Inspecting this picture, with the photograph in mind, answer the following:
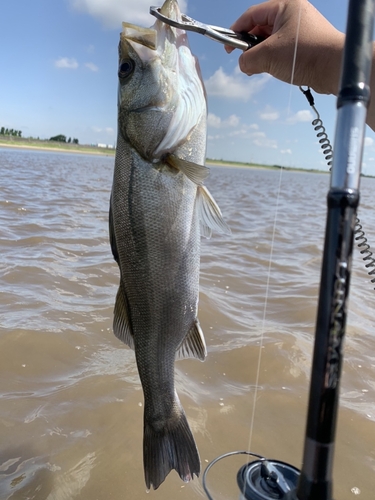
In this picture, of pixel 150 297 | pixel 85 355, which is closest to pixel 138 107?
pixel 150 297

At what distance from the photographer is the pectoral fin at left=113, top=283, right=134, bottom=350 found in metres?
1.92

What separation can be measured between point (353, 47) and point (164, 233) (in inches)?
38.4

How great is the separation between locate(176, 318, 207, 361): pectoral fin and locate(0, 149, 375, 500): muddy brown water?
760mm

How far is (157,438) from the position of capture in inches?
75.2

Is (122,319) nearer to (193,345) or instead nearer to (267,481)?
(193,345)

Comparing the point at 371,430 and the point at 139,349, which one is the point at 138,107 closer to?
the point at 139,349

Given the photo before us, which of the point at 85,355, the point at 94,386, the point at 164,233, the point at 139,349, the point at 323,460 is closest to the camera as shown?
the point at 323,460

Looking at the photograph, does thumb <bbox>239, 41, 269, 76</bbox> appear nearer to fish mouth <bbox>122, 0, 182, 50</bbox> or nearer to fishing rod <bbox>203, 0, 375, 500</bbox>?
fish mouth <bbox>122, 0, 182, 50</bbox>

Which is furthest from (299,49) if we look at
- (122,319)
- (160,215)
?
(122,319)

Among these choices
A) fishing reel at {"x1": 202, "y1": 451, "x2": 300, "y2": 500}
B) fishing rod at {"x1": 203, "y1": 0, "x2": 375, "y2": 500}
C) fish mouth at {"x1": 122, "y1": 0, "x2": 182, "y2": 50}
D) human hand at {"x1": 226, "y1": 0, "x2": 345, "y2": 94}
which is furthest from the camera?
human hand at {"x1": 226, "y1": 0, "x2": 345, "y2": 94}

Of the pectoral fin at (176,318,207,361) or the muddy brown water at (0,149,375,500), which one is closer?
the pectoral fin at (176,318,207,361)

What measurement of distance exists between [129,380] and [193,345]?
1.48 metres

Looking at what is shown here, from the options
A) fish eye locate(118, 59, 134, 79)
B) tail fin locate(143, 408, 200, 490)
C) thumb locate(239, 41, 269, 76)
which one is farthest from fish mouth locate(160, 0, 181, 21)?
tail fin locate(143, 408, 200, 490)

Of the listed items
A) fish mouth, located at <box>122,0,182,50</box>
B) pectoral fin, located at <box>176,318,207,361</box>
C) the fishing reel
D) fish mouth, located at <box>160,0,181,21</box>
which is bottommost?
the fishing reel
